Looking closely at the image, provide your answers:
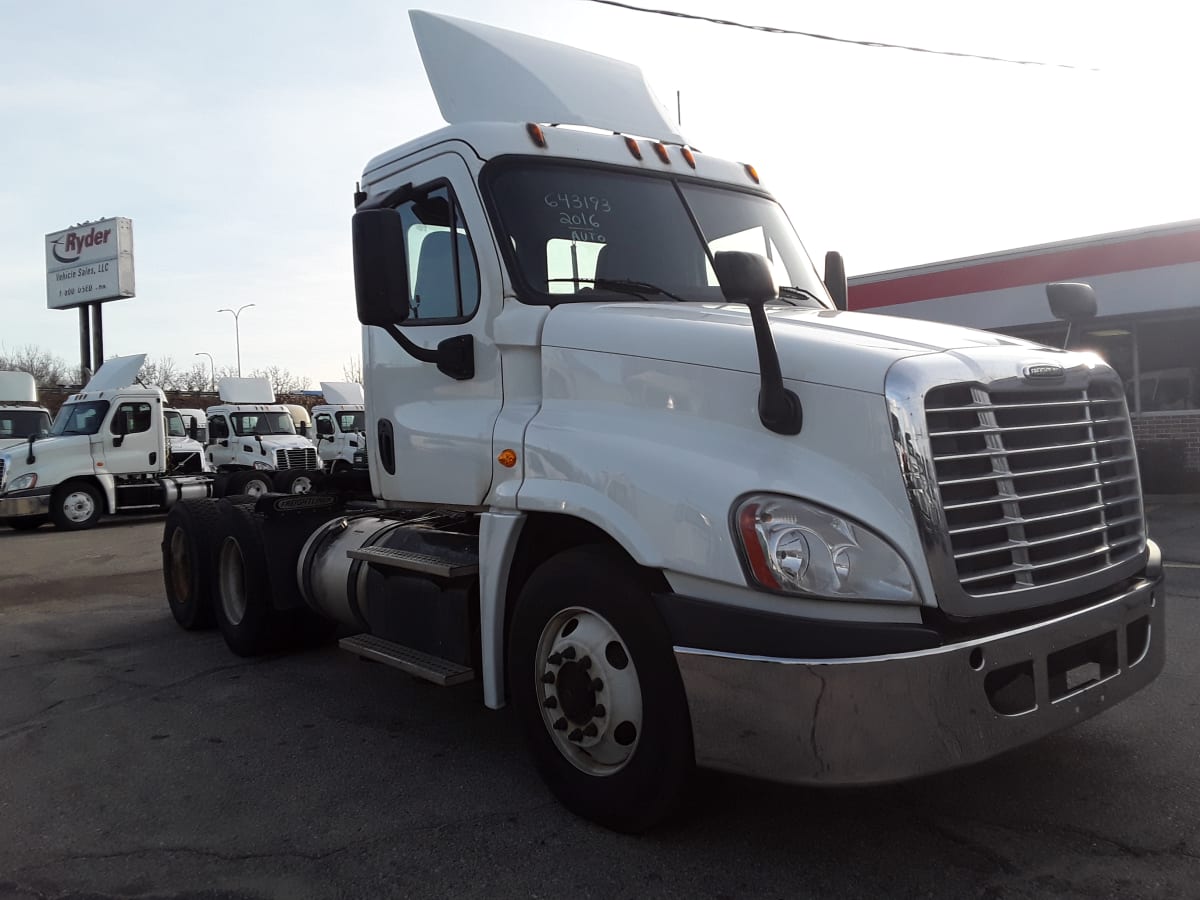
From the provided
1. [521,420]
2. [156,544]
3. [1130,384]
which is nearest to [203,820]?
[521,420]

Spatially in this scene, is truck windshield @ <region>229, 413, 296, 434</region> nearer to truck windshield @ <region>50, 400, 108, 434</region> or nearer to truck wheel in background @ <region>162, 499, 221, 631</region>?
truck windshield @ <region>50, 400, 108, 434</region>

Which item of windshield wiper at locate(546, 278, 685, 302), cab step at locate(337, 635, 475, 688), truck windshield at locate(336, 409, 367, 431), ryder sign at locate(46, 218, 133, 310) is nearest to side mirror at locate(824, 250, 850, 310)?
windshield wiper at locate(546, 278, 685, 302)

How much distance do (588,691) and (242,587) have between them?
12.8ft

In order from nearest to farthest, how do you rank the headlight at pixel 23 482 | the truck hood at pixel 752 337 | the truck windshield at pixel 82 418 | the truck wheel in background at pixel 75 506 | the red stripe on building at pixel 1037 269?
the truck hood at pixel 752 337 → the headlight at pixel 23 482 → the red stripe on building at pixel 1037 269 → the truck wheel in background at pixel 75 506 → the truck windshield at pixel 82 418

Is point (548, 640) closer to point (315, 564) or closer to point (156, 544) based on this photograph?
point (315, 564)

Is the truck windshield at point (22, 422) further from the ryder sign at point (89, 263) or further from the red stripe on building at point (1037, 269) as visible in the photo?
the ryder sign at point (89, 263)

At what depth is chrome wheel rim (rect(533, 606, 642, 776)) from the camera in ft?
11.0

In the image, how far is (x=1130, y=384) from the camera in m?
17.5

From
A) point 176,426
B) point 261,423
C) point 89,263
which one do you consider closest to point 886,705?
point 176,426

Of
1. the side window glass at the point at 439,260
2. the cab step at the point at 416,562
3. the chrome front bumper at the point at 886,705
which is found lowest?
the chrome front bumper at the point at 886,705

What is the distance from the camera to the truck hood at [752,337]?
311 cm

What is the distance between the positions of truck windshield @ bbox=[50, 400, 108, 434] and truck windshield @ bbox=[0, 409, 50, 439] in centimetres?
276

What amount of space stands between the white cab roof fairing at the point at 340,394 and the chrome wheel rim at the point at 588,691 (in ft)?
72.2

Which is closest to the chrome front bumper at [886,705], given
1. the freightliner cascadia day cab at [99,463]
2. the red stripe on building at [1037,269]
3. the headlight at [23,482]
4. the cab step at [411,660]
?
the cab step at [411,660]
